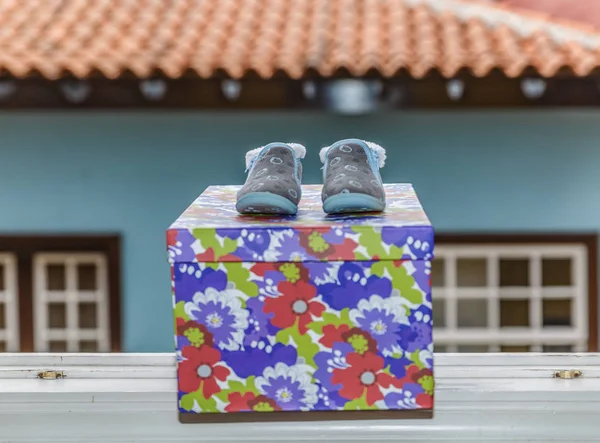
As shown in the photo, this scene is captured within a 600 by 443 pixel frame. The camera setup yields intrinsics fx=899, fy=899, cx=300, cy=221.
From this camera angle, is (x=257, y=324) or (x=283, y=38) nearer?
Result: (x=257, y=324)

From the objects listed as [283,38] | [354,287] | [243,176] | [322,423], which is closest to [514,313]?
[243,176]

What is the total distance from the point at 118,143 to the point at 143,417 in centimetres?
315

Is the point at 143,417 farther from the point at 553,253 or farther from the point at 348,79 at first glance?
the point at 553,253

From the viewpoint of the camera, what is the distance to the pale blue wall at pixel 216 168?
4.23 m

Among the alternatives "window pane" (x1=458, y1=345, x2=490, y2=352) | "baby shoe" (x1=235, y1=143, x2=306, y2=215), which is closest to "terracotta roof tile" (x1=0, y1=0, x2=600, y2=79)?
"window pane" (x1=458, y1=345, x2=490, y2=352)

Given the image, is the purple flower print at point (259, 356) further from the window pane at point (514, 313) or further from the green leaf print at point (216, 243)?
the window pane at point (514, 313)

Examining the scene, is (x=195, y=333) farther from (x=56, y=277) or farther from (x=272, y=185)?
(x=56, y=277)

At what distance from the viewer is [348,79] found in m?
3.84

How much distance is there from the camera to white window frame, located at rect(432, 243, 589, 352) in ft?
13.8

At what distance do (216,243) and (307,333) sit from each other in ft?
0.54

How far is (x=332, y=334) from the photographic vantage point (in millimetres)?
1164

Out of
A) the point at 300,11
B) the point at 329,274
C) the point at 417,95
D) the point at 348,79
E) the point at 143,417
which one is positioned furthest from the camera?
the point at 300,11

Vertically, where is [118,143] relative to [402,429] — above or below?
above

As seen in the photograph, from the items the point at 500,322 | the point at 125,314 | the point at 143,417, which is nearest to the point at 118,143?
the point at 125,314
